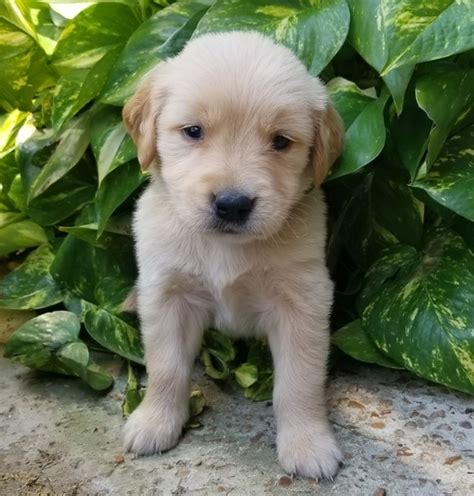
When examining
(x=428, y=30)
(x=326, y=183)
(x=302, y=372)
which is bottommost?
(x=302, y=372)

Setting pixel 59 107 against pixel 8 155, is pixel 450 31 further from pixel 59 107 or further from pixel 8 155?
pixel 8 155

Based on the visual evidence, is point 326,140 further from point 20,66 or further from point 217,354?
point 20,66

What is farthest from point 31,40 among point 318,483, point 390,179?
point 318,483

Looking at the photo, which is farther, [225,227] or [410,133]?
[410,133]

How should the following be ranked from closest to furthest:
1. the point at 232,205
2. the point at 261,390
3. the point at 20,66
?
the point at 232,205 → the point at 261,390 → the point at 20,66

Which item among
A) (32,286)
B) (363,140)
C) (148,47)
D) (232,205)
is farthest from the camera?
(32,286)

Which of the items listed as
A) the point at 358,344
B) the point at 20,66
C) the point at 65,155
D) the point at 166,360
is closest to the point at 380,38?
the point at 358,344
